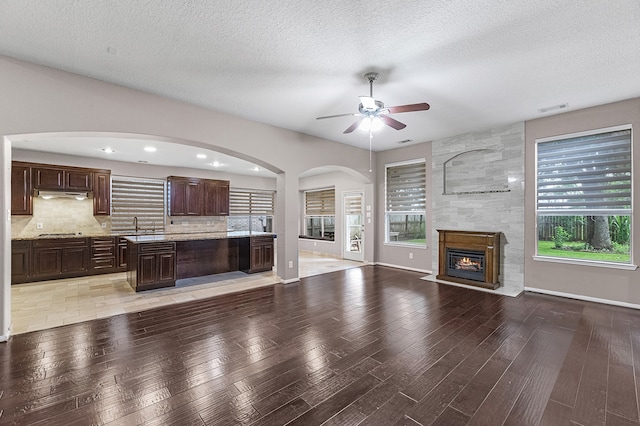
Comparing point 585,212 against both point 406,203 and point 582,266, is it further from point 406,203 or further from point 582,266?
point 406,203

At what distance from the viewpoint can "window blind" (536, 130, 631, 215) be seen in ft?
13.3

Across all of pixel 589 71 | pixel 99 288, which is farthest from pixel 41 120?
pixel 589 71

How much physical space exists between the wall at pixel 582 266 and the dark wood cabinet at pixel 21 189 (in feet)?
31.5

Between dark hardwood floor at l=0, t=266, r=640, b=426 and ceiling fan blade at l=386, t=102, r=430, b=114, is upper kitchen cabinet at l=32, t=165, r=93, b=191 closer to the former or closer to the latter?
dark hardwood floor at l=0, t=266, r=640, b=426

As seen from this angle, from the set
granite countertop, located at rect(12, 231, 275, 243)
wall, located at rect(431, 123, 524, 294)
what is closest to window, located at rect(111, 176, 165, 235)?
granite countertop, located at rect(12, 231, 275, 243)

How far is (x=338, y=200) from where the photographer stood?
8.69 m

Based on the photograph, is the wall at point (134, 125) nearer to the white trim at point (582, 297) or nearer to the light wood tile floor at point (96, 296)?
the light wood tile floor at point (96, 296)

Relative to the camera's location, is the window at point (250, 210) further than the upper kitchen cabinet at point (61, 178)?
Yes

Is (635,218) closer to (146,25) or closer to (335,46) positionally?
(335,46)

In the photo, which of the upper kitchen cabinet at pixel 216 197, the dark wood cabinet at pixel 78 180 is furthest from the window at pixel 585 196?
the dark wood cabinet at pixel 78 180

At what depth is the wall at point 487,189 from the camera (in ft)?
16.3

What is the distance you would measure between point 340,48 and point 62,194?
277 inches

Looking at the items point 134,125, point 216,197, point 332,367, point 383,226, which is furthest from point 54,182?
point 383,226

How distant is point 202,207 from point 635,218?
8.78 m
